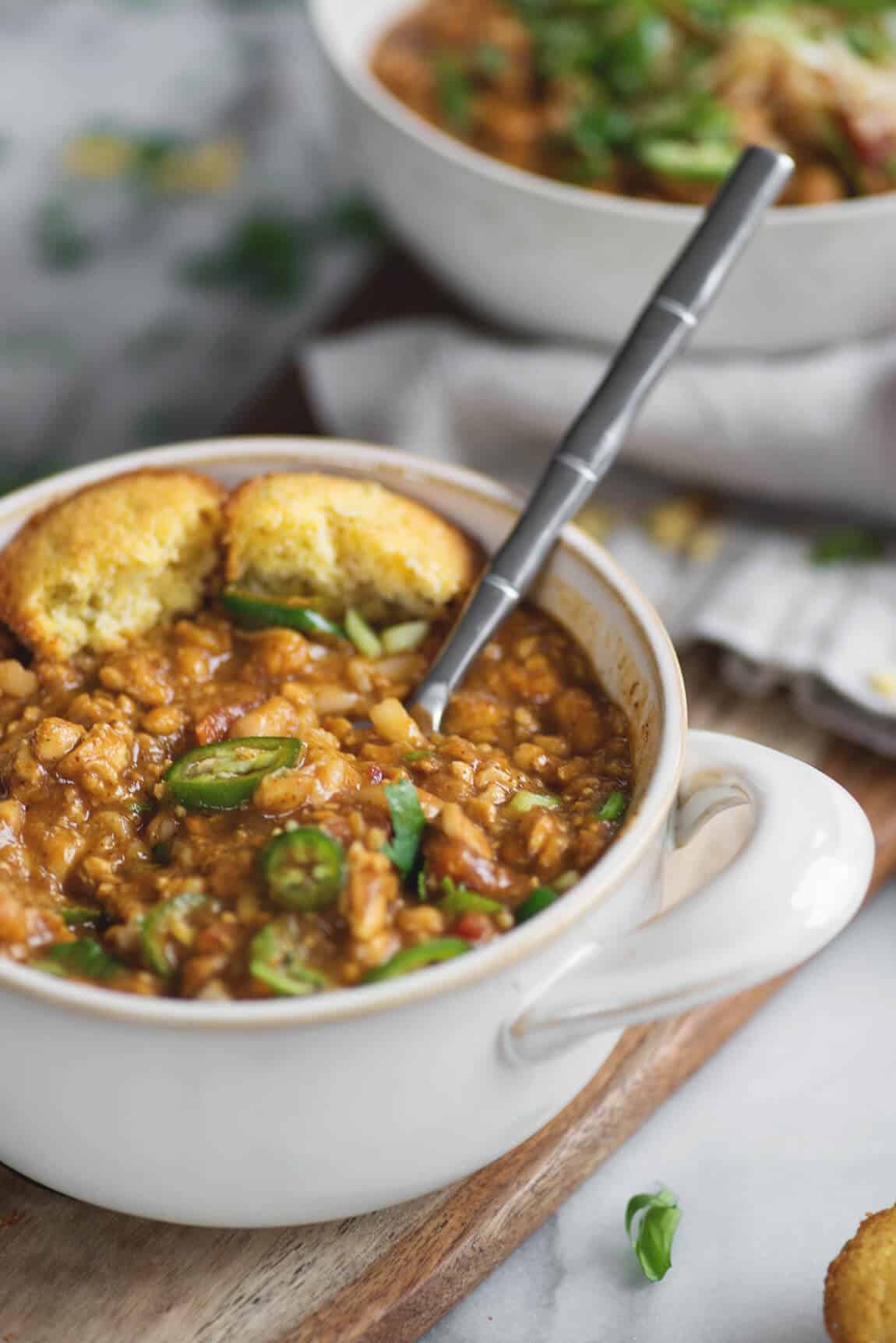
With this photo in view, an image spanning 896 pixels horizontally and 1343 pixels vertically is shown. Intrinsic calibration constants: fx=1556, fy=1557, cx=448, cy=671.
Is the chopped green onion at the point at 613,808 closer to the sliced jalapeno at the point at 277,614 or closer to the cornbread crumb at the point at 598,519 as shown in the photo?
the sliced jalapeno at the point at 277,614

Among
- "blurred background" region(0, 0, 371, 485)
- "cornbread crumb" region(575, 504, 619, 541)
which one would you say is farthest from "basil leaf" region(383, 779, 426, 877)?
"blurred background" region(0, 0, 371, 485)

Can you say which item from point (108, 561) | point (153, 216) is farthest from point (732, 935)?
point (153, 216)

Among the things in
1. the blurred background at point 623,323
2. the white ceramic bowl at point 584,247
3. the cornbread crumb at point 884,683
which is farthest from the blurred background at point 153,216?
the cornbread crumb at point 884,683

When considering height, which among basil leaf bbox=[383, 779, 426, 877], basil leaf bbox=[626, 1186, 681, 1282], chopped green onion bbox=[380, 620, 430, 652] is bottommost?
basil leaf bbox=[626, 1186, 681, 1282]

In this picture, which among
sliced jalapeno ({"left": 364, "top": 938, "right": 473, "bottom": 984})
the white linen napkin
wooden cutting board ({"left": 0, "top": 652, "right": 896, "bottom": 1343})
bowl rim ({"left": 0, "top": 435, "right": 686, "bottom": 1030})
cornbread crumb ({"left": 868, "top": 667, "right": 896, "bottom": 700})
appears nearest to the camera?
bowl rim ({"left": 0, "top": 435, "right": 686, "bottom": 1030})

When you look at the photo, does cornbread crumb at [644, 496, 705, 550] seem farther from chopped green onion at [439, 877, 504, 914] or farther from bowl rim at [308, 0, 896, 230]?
chopped green onion at [439, 877, 504, 914]

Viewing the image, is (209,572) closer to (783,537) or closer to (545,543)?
(545,543)

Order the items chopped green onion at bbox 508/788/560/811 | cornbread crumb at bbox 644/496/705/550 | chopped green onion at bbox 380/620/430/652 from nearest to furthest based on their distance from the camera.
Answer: chopped green onion at bbox 508/788/560/811 < chopped green onion at bbox 380/620/430/652 < cornbread crumb at bbox 644/496/705/550
